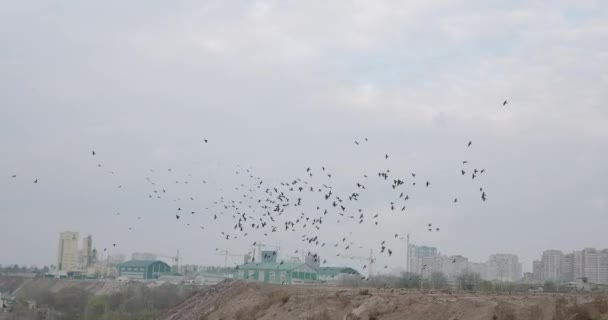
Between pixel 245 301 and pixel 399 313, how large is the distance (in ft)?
60.0

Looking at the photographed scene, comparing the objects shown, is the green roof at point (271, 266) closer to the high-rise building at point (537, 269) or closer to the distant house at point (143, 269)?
the high-rise building at point (537, 269)

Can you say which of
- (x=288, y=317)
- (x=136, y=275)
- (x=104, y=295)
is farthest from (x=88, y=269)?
(x=288, y=317)

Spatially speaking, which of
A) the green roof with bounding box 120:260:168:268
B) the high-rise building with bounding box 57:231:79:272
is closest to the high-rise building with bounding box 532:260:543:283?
the green roof with bounding box 120:260:168:268

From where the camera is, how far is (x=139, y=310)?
6775 cm

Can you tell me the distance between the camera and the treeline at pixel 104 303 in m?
67.0

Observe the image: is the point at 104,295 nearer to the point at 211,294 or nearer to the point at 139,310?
the point at 139,310

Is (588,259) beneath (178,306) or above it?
above

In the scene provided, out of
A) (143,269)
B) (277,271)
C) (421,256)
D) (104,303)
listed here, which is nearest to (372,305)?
(277,271)

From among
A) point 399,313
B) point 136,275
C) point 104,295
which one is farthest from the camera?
point 136,275

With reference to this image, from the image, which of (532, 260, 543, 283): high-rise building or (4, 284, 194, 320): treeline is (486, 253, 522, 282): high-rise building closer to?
(532, 260, 543, 283): high-rise building

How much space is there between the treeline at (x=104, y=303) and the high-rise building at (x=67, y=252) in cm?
5402

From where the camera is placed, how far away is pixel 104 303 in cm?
7556

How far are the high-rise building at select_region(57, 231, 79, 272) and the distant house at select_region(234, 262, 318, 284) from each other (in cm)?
6825

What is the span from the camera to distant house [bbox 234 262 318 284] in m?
76.4
